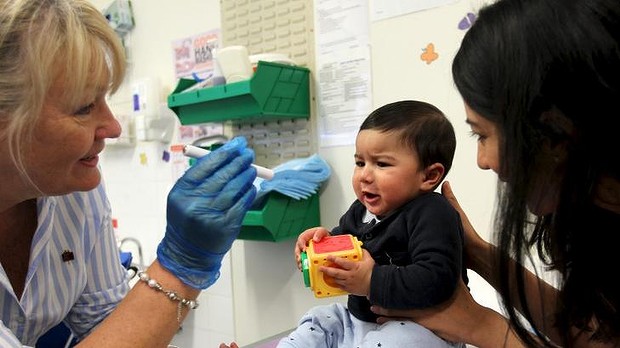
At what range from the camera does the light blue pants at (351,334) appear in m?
0.88

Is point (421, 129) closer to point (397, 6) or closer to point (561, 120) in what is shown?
point (561, 120)

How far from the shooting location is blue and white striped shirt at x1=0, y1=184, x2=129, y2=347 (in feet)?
3.18

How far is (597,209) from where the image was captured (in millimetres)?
637

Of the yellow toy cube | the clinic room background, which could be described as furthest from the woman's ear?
the clinic room background

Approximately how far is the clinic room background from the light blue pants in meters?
0.34

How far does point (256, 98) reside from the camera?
1.44 metres

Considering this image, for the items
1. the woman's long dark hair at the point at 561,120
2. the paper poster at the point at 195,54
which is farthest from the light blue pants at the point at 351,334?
the paper poster at the point at 195,54

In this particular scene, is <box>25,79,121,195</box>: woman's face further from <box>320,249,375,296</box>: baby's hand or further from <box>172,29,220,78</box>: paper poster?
<box>172,29,220,78</box>: paper poster

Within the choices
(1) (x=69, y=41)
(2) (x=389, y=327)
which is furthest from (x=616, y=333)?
(1) (x=69, y=41)

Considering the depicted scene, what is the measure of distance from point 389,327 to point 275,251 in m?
0.93

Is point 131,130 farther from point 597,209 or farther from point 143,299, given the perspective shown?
point 597,209

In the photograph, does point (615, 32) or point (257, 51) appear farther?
point (257, 51)

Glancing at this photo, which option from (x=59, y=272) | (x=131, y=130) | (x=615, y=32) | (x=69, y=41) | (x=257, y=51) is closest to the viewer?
(x=615, y=32)

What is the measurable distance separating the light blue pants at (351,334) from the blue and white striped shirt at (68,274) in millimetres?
456
